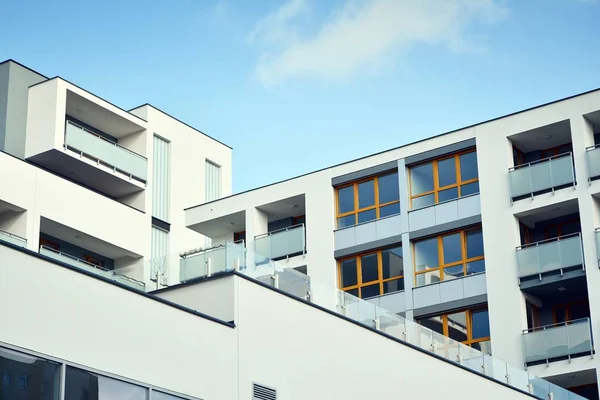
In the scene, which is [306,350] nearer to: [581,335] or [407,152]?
[581,335]

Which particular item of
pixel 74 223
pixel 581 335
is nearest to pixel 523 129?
pixel 581 335

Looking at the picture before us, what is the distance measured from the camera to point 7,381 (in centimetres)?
1501

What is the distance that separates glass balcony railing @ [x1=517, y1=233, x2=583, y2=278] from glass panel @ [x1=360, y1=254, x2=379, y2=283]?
5062 millimetres

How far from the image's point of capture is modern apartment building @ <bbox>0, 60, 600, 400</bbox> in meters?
16.9

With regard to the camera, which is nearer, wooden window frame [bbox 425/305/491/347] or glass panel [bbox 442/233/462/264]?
wooden window frame [bbox 425/305/491/347]

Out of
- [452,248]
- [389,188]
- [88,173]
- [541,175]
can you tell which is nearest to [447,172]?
→ [389,188]

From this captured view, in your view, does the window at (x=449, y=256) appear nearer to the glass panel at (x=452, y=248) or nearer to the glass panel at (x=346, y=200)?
the glass panel at (x=452, y=248)

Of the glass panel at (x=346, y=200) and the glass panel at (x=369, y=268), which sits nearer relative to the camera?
the glass panel at (x=369, y=268)

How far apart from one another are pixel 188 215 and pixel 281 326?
22411 millimetres

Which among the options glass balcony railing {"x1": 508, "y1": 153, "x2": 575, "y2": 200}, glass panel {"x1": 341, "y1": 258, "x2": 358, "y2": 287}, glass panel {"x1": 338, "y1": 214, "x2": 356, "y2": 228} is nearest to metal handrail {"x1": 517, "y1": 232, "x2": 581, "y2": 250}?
glass balcony railing {"x1": 508, "y1": 153, "x2": 575, "y2": 200}

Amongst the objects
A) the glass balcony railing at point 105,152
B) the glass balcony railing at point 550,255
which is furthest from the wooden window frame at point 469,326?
the glass balcony railing at point 105,152

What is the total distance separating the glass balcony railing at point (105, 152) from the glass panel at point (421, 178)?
11398mm

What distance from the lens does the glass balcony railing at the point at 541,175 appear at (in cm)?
3356

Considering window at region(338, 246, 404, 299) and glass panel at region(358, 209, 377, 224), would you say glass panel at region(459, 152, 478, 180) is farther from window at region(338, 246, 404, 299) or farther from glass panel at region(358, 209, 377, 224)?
glass panel at region(358, 209, 377, 224)
